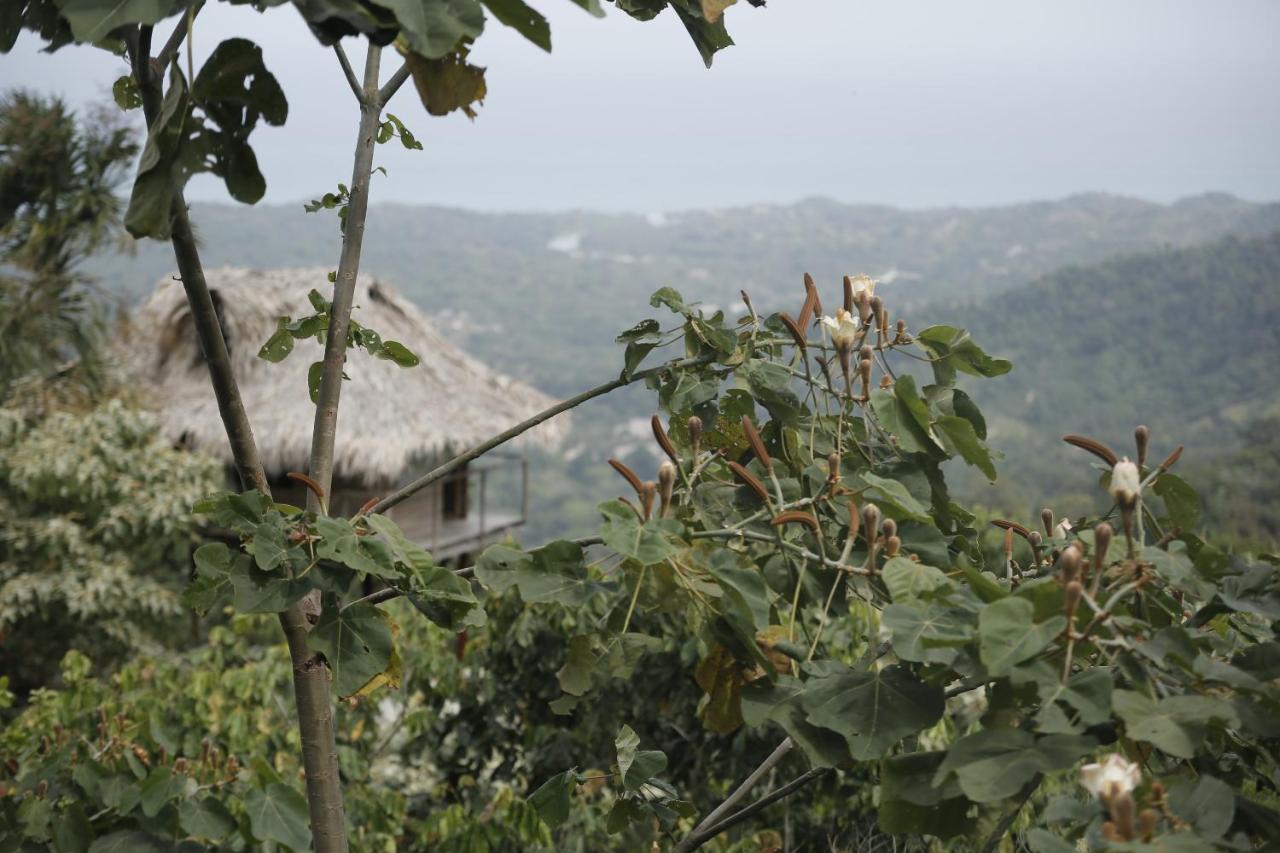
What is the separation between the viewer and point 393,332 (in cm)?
1049

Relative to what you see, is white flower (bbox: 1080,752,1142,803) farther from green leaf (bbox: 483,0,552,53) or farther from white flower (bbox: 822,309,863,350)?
green leaf (bbox: 483,0,552,53)

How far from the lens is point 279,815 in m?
1.51

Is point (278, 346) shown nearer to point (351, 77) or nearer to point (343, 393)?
point (351, 77)

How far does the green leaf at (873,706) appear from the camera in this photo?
82 centimetres

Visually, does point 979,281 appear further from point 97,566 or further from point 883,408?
point 883,408

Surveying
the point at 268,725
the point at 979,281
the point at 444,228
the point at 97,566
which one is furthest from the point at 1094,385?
the point at 444,228

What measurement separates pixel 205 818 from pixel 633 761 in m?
0.73

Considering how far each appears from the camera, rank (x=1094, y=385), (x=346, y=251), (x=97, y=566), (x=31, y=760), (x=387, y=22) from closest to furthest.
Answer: (x=387, y=22) → (x=346, y=251) → (x=31, y=760) → (x=97, y=566) → (x=1094, y=385)

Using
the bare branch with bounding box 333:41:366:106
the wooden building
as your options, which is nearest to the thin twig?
the bare branch with bounding box 333:41:366:106

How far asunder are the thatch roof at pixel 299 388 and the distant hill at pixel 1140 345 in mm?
18040

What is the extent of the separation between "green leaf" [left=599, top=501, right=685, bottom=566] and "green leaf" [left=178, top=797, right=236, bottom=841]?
0.96 metres

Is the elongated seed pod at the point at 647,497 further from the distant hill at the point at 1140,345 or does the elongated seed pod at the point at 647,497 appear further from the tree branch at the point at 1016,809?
the distant hill at the point at 1140,345

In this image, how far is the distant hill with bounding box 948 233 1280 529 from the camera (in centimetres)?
2864

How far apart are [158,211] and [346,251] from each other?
0.40m
